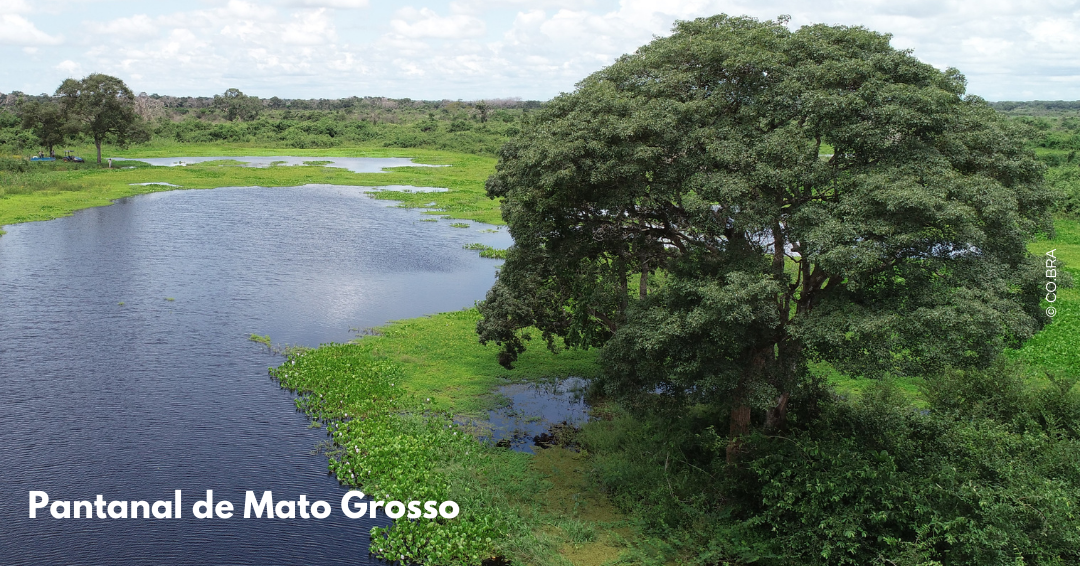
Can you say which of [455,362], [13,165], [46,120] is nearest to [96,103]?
[46,120]

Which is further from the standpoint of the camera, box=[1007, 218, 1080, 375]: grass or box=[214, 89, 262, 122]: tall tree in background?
box=[214, 89, 262, 122]: tall tree in background

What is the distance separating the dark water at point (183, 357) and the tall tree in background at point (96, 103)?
20937 millimetres

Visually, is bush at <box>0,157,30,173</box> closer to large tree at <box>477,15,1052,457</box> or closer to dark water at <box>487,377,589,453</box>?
dark water at <box>487,377,589,453</box>

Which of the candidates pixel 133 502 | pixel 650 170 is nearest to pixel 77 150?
pixel 133 502

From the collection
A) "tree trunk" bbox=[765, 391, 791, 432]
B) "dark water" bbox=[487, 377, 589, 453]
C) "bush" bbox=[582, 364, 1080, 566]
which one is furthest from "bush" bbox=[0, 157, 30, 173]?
"tree trunk" bbox=[765, 391, 791, 432]

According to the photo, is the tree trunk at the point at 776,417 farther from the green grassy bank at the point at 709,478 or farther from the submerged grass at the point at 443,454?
the submerged grass at the point at 443,454

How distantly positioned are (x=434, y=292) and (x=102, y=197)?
3772cm

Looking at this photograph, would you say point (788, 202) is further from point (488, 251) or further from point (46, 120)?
point (46, 120)

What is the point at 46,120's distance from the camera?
66.8 meters

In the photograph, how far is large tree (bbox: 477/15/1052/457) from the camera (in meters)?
13.1

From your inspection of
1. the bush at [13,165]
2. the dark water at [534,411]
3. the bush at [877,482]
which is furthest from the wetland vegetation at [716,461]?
the bush at [13,165]

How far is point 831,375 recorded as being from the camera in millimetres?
24953

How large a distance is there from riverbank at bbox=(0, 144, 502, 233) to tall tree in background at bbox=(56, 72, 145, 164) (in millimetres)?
4409

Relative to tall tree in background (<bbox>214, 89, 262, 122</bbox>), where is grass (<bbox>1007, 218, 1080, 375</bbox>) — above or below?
below
